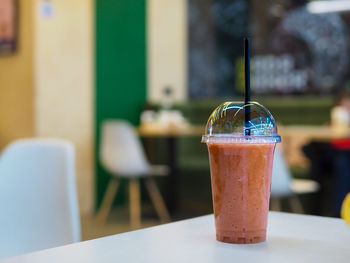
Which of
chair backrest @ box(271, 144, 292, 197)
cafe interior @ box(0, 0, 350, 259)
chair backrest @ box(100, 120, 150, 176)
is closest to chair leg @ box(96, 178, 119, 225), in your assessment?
cafe interior @ box(0, 0, 350, 259)

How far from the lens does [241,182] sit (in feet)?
3.22

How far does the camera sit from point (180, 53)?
7254 millimetres

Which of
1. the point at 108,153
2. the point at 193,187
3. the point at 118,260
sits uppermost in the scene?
the point at 118,260

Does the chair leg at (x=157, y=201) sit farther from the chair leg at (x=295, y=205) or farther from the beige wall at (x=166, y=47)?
the chair leg at (x=295, y=205)

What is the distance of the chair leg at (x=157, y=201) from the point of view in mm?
5668

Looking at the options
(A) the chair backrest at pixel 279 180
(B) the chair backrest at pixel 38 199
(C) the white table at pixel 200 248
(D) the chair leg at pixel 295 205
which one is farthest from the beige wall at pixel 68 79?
(C) the white table at pixel 200 248

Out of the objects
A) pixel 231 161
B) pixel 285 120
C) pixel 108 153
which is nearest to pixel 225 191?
pixel 231 161

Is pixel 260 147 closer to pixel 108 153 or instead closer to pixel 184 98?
pixel 108 153

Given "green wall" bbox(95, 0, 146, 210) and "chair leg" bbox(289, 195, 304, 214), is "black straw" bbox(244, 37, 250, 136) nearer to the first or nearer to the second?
"chair leg" bbox(289, 195, 304, 214)

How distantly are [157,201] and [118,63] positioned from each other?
1.53 meters

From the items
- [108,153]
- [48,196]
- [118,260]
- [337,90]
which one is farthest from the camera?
[337,90]

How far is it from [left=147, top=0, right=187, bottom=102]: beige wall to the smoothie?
18.8ft

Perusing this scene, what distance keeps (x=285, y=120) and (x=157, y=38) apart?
1865 mm

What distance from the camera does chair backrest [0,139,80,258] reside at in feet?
5.97
